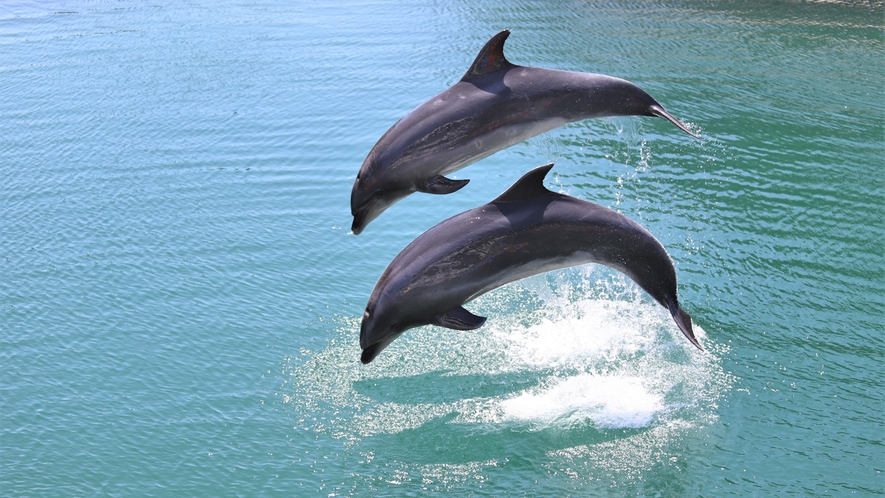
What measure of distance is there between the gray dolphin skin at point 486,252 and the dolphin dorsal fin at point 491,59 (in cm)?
87

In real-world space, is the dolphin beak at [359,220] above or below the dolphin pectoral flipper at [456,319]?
above

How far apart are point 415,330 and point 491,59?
5447mm

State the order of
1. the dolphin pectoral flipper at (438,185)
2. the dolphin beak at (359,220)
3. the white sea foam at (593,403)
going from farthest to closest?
1. the white sea foam at (593,403)
2. the dolphin beak at (359,220)
3. the dolphin pectoral flipper at (438,185)

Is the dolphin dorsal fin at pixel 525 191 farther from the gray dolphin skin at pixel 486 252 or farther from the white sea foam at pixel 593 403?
the white sea foam at pixel 593 403

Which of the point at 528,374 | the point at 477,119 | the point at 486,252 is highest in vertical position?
the point at 477,119

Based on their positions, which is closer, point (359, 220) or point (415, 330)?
point (359, 220)

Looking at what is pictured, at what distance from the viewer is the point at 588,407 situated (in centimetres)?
996

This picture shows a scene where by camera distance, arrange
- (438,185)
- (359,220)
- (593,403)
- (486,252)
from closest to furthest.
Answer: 1. (438,185)
2. (359,220)
3. (486,252)
4. (593,403)

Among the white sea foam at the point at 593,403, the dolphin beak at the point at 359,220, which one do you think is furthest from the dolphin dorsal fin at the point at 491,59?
the white sea foam at the point at 593,403

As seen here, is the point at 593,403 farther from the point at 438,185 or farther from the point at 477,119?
the point at 477,119

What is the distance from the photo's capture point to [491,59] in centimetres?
682

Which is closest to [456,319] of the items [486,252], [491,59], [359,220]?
[486,252]

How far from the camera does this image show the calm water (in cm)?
934

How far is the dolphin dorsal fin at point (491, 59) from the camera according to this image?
6742 millimetres
